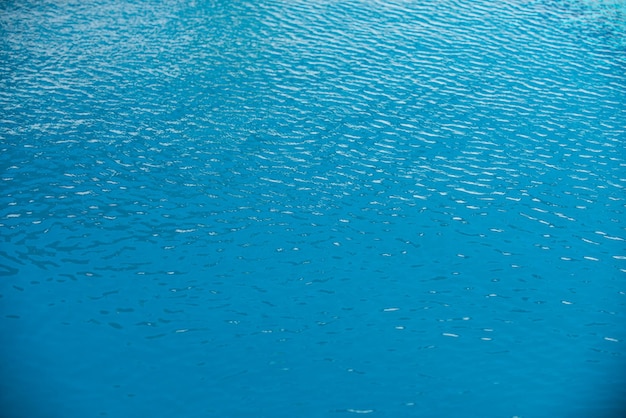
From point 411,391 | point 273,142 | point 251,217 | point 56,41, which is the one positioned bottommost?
point 411,391

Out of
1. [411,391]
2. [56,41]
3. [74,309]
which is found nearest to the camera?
[411,391]

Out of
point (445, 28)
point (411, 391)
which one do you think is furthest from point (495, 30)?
point (411, 391)

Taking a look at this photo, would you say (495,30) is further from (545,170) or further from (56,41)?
(56,41)

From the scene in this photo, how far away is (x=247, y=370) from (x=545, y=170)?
12766 mm

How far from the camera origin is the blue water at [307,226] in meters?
13.3

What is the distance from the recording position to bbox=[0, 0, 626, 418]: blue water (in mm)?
13258

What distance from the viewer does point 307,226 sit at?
17.8 meters

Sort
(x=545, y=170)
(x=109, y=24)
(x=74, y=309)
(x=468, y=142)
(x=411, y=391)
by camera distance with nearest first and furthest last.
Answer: (x=411, y=391)
(x=74, y=309)
(x=545, y=170)
(x=468, y=142)
(x=109, y=24)

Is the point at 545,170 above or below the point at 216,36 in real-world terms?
below

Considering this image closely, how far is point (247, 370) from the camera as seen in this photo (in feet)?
43.9

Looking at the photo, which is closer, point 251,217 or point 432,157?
point 251,217

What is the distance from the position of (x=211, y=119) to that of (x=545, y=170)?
40.1ft

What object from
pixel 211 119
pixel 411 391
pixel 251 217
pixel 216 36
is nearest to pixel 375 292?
pixel 411 391

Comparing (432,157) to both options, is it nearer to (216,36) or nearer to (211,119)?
(211,119)
